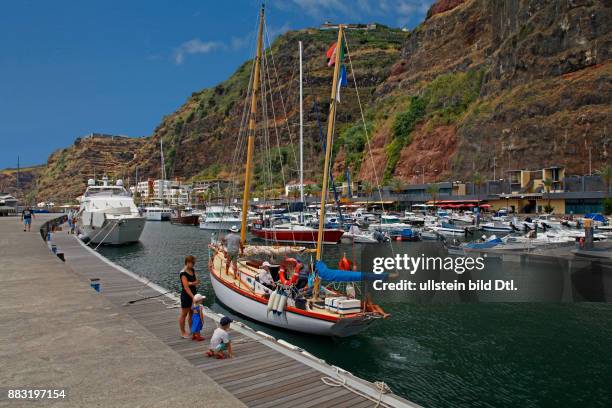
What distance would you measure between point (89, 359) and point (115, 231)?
42215mm

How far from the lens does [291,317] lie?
16.6 m

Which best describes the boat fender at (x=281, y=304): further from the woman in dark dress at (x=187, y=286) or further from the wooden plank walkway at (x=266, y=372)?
the woman in dark dress at (x=187, y=286)

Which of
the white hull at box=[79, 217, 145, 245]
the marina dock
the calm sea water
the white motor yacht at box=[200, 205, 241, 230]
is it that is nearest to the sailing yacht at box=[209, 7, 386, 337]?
the calm sea water

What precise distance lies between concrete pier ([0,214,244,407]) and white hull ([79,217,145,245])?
→ 3425 centimetres

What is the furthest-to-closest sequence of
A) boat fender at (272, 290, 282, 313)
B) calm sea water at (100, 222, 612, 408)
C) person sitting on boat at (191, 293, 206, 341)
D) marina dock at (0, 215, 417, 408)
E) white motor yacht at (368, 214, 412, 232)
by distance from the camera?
white motor yacht at (368, 214, 412, 232), boat fender at (272, 290, 282, 313), calm sea water at (100, 222, 612, 408), person sitting on boat at (191, 293, 206, 341), marina dock at (0, 215, 417, 408)

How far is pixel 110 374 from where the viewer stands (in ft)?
27.7

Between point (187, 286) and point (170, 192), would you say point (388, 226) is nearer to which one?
point (187, 286)

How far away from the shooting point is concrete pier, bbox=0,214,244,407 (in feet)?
24.8

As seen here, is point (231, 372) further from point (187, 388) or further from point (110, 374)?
point (110, 374)

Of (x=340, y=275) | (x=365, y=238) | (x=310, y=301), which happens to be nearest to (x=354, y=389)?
(x=310, y=301)

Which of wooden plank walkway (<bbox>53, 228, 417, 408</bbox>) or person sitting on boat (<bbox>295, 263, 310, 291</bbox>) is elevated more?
person sitting on boat (<bbox>295, 263, 310, 291</bbox>)

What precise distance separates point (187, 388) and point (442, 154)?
11758 cm

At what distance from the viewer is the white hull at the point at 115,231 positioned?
1880 inches

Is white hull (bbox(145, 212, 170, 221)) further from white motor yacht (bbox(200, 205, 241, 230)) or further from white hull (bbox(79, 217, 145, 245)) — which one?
white hull (bbox(79, 217, 145, 245))
